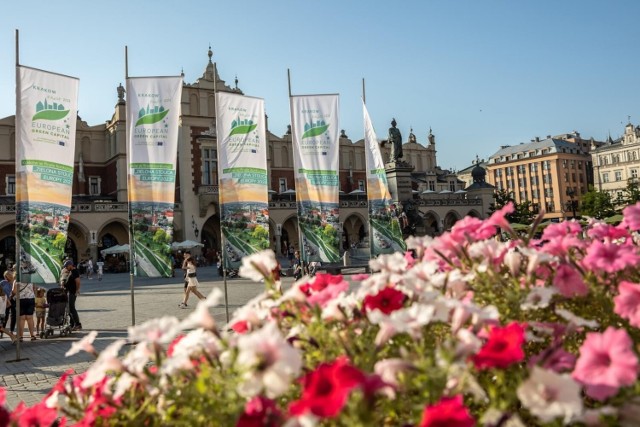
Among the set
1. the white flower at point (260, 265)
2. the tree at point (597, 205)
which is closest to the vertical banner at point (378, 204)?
the white flower at point (260, 265)

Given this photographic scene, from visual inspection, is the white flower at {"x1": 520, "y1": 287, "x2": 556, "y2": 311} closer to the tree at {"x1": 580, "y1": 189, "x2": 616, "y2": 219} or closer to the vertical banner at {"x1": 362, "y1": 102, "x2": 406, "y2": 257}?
the vertical banner at {"x1": 362, "y1": 102, "x2": 406, "y2": 257}

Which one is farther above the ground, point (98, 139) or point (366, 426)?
point (98, 139)

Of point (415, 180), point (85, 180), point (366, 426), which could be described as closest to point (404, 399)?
point (366, 426)

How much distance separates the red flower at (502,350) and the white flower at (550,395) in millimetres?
64

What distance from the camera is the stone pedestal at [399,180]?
808 inches

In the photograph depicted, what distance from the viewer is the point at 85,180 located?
137 ft

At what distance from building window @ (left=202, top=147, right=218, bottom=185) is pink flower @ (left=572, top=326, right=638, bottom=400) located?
39.2 metres

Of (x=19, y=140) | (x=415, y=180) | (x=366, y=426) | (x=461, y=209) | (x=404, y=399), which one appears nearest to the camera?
(x=366, y=426)

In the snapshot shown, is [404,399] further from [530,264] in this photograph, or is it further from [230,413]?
[530,264]

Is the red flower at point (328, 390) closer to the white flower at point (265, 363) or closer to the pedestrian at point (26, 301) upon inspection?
the white flower at point (265, 363)

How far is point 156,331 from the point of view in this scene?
5.79 feet

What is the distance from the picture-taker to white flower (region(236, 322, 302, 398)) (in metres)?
1.33

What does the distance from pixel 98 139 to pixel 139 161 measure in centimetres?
3658

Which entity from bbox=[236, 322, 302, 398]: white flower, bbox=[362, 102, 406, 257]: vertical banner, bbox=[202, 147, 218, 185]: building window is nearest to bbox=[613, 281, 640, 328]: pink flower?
bbox=[236, 322, 302, 398]: white flower
